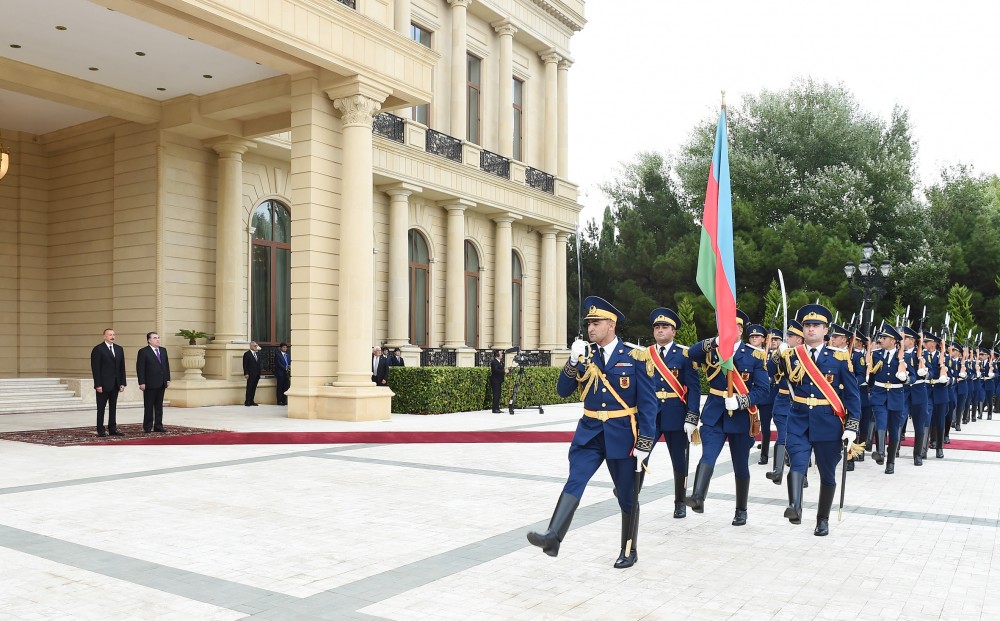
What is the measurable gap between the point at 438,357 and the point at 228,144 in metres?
9.61

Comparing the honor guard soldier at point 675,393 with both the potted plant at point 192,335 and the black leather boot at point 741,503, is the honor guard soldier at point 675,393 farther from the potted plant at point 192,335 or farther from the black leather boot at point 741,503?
the potted plant at point 192,335

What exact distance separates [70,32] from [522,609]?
15.4m

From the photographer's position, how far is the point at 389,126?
953 inches

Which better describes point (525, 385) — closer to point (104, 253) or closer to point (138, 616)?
point (104, 253)

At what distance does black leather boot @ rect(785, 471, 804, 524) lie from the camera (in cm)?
751

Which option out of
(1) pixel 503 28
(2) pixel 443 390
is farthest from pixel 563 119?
(2) pixel 443 390

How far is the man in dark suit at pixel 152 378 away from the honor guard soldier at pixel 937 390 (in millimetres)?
12527

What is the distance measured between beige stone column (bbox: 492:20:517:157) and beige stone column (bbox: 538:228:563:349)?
4.41 m

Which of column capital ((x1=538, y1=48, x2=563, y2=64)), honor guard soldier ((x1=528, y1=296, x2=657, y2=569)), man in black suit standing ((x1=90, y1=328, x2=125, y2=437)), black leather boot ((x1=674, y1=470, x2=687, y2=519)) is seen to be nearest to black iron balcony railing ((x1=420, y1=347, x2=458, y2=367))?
column capital ((x1=538, y1=48, x2=563, y2=64))

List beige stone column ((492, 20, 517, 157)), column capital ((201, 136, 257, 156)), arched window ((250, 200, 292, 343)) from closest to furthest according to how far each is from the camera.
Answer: column capital ((201, 136, 257, 156)) → arched window ((250, 200, 292, 343)) → beige stone column ((492, 20, 517, 157))

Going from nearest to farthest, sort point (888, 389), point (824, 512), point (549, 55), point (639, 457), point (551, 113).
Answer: point (639, 457) → point (824, 512) → point (888, 389) → point (551, 113) → point (549, 55)

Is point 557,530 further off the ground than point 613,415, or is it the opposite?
point 613,415

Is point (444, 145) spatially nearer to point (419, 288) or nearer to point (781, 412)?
point (419, 288)

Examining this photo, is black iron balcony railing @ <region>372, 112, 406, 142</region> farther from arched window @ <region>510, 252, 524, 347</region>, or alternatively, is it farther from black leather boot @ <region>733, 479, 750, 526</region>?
black leather boot @ <region>733, 479, 750, 526</region>
